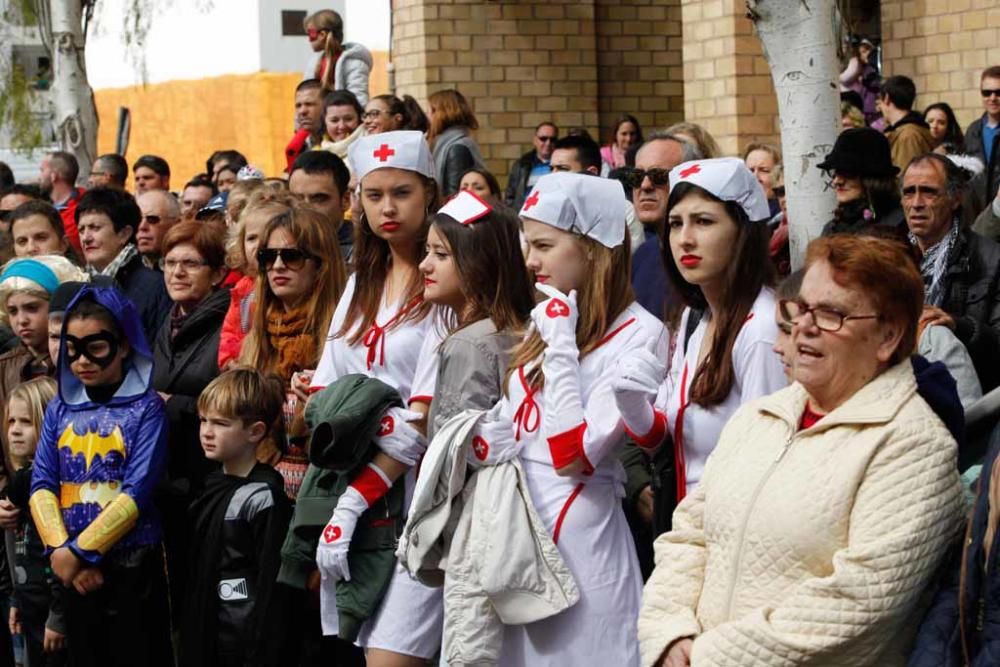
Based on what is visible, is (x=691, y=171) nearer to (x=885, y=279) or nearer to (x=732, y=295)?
(x=732, y=295)

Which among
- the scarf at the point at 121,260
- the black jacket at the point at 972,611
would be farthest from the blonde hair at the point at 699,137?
the black jacket at the point at 972,611

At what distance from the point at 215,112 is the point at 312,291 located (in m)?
25.8

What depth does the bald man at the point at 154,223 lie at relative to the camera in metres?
9.71

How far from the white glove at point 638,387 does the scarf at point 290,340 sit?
1999 millimetres

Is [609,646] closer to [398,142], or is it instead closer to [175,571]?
[398,142]

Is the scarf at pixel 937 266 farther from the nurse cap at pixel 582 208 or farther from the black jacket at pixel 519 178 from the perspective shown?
the black jacket at pixel 519 178

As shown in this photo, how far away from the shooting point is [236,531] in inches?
258

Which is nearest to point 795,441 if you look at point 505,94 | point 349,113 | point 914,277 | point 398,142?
point 914,277

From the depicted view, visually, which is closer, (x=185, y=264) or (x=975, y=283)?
(x=975, y=283)

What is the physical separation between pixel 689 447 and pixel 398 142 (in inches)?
69.4

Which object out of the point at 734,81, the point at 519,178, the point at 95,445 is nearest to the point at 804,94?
the point at 95,445

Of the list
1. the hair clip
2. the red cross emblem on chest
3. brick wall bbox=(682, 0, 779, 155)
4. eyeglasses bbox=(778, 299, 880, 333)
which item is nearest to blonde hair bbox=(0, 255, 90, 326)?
the hair clip

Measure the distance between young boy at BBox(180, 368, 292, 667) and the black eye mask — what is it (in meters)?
0.58

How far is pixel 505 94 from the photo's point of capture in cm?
1894
